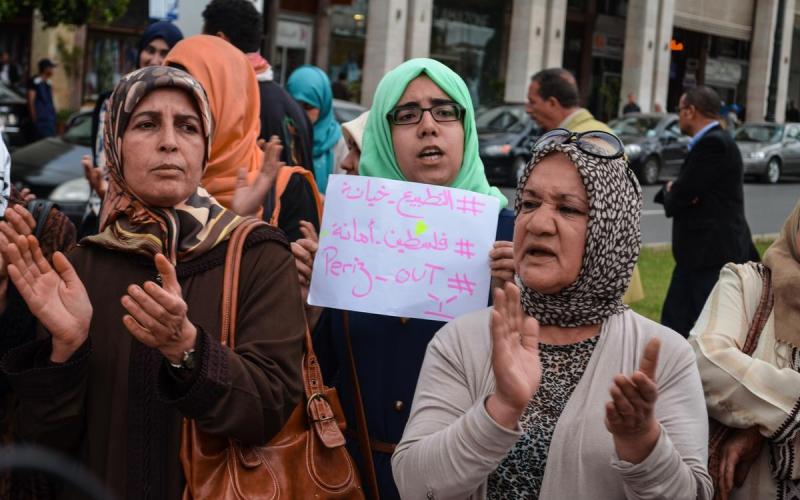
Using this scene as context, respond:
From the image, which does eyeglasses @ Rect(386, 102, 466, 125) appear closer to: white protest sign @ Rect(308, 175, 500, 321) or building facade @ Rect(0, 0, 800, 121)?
white protest sign @ Rect(308, 175, 500, 321)

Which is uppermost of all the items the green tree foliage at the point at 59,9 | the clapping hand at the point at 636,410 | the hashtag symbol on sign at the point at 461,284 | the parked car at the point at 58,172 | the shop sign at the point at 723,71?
the shop sign at the point at 723,71

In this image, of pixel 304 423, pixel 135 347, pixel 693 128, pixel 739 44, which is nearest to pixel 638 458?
pixel 304 423

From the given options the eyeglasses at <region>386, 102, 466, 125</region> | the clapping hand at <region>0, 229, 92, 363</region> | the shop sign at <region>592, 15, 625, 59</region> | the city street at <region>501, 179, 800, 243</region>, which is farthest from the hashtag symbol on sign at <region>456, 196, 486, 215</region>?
the shop sign at <region>592, 15, 625, 59</region>

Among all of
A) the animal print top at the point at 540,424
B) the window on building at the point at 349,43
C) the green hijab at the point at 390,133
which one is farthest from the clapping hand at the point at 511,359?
the window on building at the point at 349,43

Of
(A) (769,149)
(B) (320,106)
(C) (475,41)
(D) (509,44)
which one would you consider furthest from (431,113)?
(C) (475,41)

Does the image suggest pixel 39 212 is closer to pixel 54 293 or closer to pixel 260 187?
pixel 260 187

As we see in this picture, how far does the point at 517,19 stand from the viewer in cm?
3472

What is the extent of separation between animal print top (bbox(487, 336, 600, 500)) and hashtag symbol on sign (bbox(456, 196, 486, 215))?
77 cm

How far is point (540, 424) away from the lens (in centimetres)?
277

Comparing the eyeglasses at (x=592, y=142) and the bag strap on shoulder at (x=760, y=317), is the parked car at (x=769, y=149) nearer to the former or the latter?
the bag strap on shoulder at (x=760, y=317)

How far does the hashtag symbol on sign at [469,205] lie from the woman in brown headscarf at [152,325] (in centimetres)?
62

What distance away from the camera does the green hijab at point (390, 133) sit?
3721 millimetres

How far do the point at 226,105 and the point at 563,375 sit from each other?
198 centimetres

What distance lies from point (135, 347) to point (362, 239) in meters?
0.85
